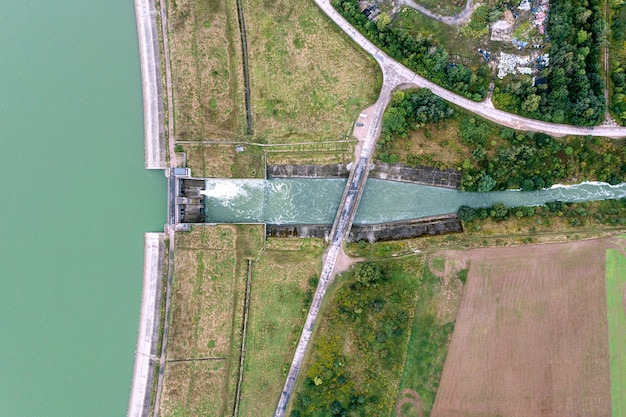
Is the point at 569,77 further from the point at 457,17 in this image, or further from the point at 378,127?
the point at 378,127

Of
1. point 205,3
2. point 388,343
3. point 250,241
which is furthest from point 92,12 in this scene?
point 388,343

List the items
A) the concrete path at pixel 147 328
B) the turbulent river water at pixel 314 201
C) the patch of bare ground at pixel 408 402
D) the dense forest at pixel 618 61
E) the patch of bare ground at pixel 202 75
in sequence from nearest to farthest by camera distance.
A: the patch of bare ground at pixel 408 402 < the dense forest at pixel 618 61 < the concrete path at pixel 147 328 < the patch of bare ground at pixel 202 75 < the turbulent river water at pixel 314 201

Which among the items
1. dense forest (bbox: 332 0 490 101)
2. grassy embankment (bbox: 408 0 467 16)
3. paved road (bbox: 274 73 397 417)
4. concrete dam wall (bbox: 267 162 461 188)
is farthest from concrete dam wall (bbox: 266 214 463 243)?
grassy embankment (bbox: 408 0 467 16)

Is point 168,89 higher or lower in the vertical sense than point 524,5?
lower

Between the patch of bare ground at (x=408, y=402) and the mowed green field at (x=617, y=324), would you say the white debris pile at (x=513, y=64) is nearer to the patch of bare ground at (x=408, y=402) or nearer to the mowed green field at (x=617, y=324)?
the mowed green field at (x=617, y=324)

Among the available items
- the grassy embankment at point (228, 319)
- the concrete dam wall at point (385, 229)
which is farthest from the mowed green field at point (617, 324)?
the grassy embankment at point (228, 319)

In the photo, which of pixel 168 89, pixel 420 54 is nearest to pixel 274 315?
pixel 168 89
